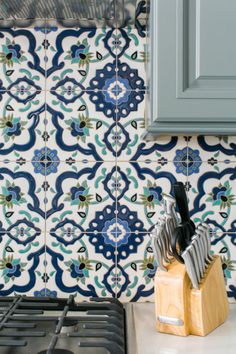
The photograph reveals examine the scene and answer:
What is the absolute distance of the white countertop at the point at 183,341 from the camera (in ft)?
3.69

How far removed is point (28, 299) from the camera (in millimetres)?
1471

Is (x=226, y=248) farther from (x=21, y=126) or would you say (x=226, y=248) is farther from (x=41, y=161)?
(x=21, y=126)

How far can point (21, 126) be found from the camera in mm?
1574

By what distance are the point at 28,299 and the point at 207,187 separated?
0.67 meters

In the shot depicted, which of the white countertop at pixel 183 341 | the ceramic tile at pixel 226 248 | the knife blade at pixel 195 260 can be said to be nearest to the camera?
the white countertop at pixel 183 341

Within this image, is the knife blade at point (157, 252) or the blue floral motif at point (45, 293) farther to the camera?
the blue floral motif at point (45, 293)

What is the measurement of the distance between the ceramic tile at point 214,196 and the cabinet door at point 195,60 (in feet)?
1.26

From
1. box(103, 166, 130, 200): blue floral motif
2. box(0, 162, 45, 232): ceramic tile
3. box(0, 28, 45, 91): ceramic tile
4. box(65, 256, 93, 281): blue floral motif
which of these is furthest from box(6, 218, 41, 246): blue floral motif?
box(0, 28, 45, 91): ceramic tile

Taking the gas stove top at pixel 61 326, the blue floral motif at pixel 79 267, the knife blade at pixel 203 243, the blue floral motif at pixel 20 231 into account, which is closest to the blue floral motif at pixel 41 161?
the blue floral motif at pixel 20 231

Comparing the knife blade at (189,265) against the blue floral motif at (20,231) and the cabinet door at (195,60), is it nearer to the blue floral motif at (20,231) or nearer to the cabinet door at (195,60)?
the cabinet door at (195,60)

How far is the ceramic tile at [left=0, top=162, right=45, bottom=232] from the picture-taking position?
1575 mm

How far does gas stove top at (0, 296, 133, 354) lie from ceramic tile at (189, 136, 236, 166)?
551 mm

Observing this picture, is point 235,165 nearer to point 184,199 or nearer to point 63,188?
point 184,199

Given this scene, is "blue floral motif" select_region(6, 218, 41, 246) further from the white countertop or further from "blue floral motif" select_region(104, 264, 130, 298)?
the white countertop
